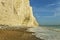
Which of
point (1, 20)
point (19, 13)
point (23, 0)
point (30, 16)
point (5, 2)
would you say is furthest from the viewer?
point (30, 16)

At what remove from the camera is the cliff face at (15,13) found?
1386 centimetres

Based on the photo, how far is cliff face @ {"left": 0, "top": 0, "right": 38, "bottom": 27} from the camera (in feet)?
45.5

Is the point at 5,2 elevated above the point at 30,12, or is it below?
above

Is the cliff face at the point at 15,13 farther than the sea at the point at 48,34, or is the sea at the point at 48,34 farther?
the cliff face at the point at 15,13

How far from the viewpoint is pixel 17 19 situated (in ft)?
50.8

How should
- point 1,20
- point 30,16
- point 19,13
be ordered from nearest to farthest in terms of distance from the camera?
1. point 1,20
2. point 19,13
3. point 30,16

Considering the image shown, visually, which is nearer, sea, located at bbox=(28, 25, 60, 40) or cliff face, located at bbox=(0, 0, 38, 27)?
sea, located at bbox=(28, 25, 60, 40)

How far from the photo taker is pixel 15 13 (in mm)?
15633

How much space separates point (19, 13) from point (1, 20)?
10.7 ft

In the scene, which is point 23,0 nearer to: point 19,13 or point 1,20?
point 19,13

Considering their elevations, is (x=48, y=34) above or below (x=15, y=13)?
below

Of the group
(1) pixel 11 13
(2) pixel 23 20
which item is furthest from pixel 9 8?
(2) pixel 23 20

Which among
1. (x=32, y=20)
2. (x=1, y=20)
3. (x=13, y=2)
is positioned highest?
(x=13, y=2)

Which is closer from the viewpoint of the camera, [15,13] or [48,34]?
[48,34]
